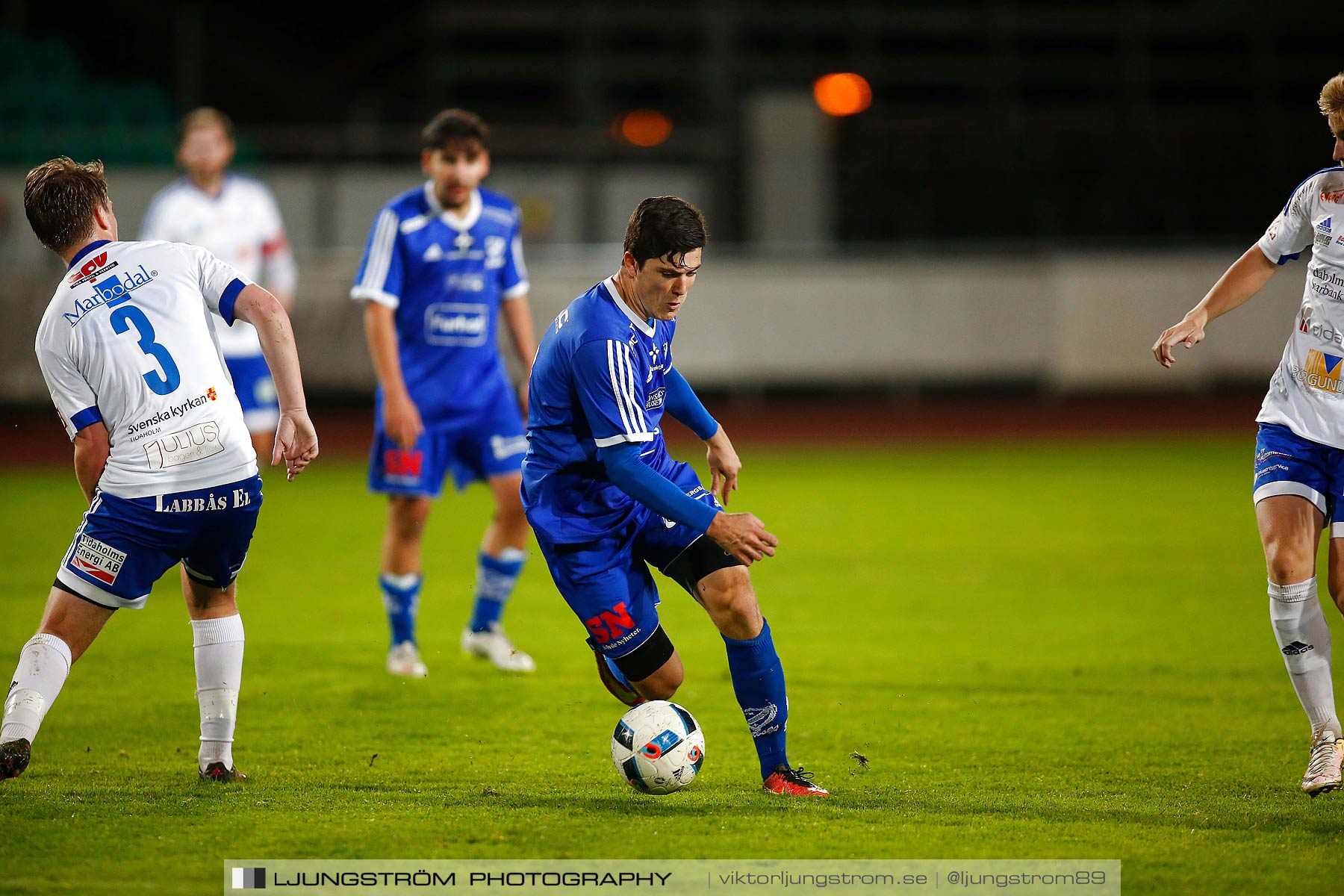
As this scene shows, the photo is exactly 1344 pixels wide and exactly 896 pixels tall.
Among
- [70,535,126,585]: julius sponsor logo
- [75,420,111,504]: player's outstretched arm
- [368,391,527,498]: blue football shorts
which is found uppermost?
[75,420,111,504]: player's outstretched arm

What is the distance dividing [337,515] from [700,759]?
7.47m

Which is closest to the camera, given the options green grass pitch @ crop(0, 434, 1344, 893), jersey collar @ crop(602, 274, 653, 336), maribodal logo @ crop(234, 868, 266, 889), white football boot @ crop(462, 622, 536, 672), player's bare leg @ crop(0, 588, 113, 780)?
maribodal logo @ crop(234, 868, 266, 889)

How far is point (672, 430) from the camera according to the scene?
1691 cm

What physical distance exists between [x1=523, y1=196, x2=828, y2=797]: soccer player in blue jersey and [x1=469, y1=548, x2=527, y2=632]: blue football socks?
6.49ft

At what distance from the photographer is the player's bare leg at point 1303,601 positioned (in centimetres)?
440

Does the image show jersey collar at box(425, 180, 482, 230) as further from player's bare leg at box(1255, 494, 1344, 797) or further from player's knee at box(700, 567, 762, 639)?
player's bare leg at box(1255, 494, 1344, 797)

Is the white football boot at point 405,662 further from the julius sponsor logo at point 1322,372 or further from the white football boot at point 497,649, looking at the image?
the julius sponsor logo at point 1322,372

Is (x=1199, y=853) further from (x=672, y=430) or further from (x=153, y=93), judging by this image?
(x=153, y=93)

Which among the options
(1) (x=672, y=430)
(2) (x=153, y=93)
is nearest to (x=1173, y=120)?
(1) (x=672, y=430)

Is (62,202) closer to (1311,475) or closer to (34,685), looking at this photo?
(34,685)

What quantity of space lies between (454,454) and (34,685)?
265cm

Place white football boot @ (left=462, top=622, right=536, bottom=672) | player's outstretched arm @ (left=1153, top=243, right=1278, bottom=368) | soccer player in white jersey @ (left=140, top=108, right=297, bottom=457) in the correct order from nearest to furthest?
player's outstretched arm @ (left=1153, top=243, right=1278, bottom=368), white football boot @ (left=462, top=622, right=536, bottom=672), soccer player in white jersey @ (left=140, top=108, right=297, bottom=457)

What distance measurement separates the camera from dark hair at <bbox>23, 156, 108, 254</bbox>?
414cm

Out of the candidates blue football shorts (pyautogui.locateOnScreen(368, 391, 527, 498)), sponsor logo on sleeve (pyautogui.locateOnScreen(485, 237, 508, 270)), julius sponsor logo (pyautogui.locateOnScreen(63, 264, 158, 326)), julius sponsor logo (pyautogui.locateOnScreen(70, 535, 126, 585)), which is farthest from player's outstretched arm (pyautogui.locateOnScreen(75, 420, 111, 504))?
sponsor logo on sleeve (pyautogui.locateOnScreen(485, 237, 508, 270))
